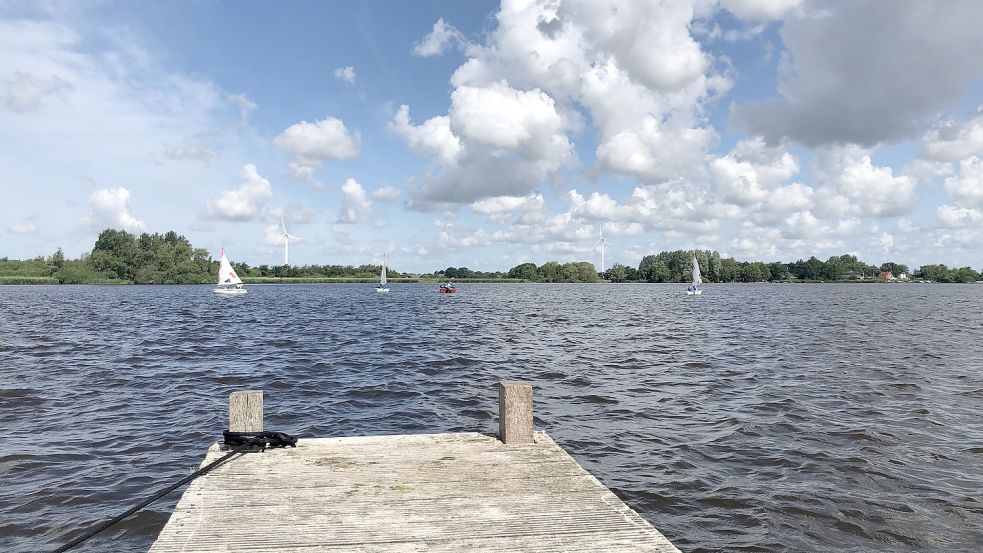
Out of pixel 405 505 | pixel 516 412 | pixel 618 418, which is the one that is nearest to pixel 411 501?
pixel 405 505

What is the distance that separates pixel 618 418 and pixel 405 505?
10.1m

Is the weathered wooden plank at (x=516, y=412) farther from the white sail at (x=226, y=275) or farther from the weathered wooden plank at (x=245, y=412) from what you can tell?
the white sail at (x=226, y=275)

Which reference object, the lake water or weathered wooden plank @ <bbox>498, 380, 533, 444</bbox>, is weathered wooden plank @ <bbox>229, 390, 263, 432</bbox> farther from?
weathered wooden plank @ <bbox>498, 380, 533, 444</bbox>

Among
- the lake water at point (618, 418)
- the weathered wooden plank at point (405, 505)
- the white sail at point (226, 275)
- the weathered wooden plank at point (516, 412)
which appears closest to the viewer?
the weathered wooden plank at point (405, 505)

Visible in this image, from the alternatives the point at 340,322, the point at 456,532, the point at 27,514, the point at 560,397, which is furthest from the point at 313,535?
the point at 340,322

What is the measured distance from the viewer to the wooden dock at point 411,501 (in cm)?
566

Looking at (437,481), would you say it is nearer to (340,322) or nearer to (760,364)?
(760,364)

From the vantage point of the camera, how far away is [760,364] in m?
25.6

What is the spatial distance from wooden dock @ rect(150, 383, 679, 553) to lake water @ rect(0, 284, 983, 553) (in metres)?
2.45

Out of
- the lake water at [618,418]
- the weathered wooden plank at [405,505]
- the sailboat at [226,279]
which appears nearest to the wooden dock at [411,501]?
the weathered wooden plank at [405,505]

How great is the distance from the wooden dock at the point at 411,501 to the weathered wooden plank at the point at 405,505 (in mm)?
13

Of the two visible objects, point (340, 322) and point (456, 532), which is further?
point (340, 322)

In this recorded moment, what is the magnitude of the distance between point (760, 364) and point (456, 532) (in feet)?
75.5

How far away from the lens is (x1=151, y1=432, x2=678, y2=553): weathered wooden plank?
5652 millimetres
